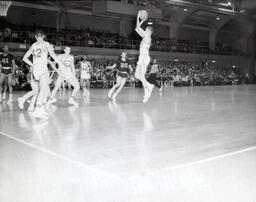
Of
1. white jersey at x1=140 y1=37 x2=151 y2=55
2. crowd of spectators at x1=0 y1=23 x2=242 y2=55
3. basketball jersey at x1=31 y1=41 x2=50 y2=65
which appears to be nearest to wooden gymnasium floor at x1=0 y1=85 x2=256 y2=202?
basketball jersey at x1=31 y1=41 x2=50 y2=65

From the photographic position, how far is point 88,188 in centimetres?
289

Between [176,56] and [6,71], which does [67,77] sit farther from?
[176,56]

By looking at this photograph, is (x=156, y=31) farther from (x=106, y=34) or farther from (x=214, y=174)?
(x=214, y=174)

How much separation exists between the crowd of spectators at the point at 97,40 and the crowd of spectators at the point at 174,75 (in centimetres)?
115

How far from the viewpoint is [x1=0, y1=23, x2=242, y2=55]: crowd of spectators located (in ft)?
66.4

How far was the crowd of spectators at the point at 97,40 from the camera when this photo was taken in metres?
20.2

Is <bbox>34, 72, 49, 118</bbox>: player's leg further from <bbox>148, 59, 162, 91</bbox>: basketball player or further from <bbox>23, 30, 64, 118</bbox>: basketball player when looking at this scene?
<bbox>148, 59, 162, 91</bbox>: basketball player

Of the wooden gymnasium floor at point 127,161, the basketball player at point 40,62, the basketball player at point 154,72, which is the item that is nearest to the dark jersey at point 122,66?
the basketball player at point 40,62

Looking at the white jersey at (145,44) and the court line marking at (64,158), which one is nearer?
the court line marking at (64,158)

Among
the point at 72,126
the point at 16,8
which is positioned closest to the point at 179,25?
the point at 16,8

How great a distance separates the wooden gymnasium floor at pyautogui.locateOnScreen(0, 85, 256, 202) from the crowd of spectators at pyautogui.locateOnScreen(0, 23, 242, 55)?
13240mm

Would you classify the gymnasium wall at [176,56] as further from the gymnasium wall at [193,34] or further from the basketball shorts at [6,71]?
the basketball shorts at [6,71]

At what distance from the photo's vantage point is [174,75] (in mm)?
25828

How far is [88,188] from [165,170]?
85 cm
